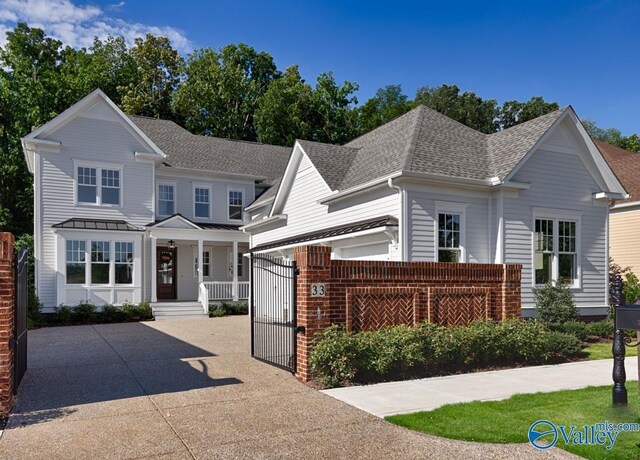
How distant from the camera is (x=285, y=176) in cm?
2069

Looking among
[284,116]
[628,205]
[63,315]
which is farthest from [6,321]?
[284,116]

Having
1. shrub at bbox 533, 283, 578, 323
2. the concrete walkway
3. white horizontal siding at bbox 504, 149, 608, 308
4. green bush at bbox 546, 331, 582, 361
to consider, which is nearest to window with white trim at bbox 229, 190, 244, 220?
white horizontal siding at bbox 504, 149, 608, 308

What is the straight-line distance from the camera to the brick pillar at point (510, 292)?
11.8 metres

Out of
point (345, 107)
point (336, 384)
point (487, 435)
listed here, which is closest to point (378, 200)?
point (336, 384)

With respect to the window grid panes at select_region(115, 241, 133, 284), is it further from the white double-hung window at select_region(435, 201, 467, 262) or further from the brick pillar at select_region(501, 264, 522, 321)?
the brick pillar at select_region(501, 264, 522, 321)

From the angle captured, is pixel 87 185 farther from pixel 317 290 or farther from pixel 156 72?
pixel 156 72

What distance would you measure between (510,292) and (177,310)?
1479 cm

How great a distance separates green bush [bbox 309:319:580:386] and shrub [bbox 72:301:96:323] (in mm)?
14062

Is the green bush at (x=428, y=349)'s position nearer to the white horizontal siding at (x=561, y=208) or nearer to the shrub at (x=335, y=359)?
the shrub at (x=335, y=359)

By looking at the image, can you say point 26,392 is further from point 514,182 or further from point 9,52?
point 9,52

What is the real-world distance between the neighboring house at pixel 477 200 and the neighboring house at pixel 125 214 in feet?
25.2

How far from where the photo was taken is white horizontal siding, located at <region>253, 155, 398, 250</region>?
50.2ft

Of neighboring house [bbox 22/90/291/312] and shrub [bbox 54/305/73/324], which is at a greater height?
neighboring house [bbox 22/90/291/312]

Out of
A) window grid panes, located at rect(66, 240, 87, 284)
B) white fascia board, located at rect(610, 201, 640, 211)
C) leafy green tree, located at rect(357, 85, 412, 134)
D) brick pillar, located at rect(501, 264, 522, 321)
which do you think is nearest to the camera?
brick pillar, located at rect(501, 264, 522, 321)
